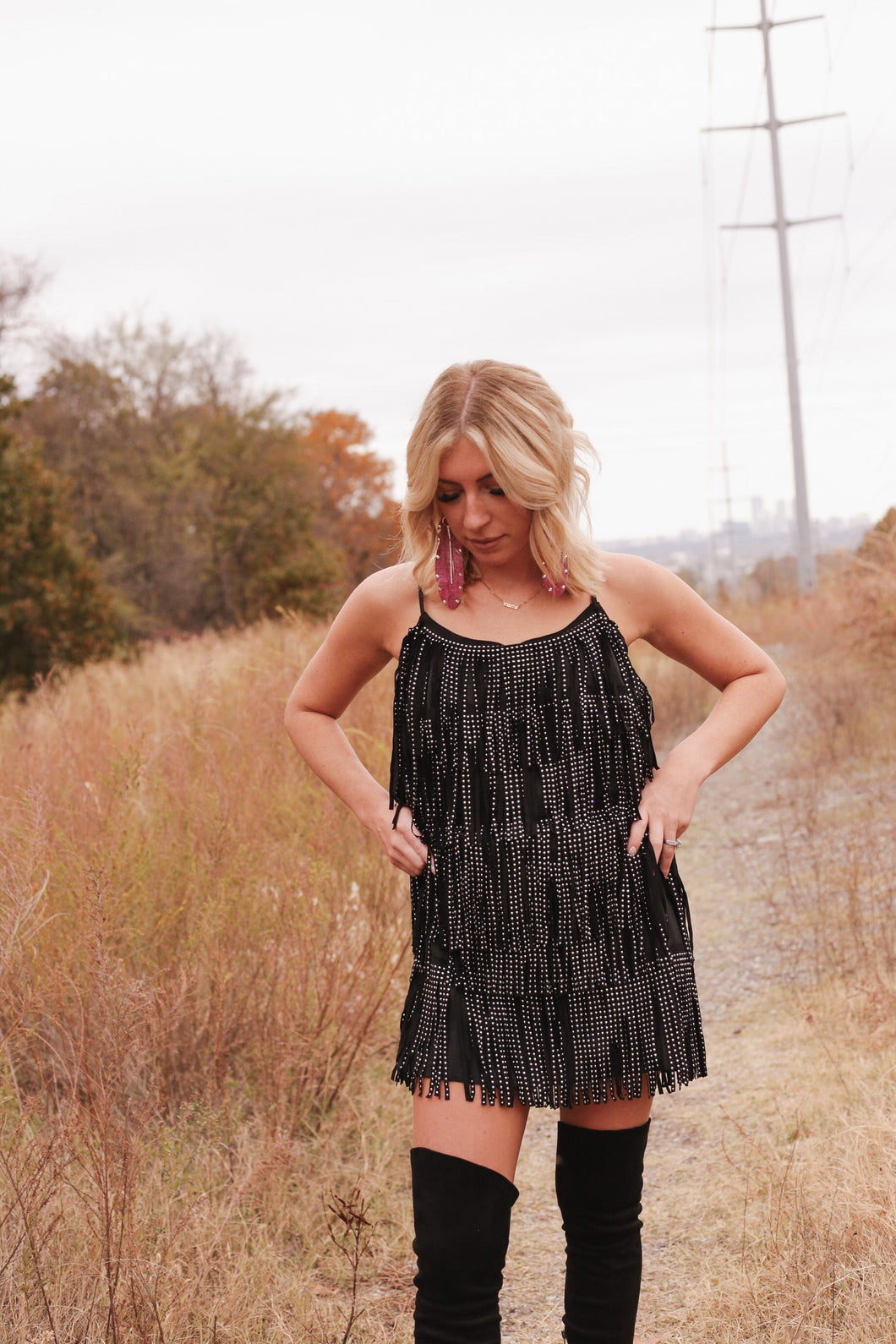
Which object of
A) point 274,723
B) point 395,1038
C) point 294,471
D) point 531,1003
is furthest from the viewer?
point 294,471

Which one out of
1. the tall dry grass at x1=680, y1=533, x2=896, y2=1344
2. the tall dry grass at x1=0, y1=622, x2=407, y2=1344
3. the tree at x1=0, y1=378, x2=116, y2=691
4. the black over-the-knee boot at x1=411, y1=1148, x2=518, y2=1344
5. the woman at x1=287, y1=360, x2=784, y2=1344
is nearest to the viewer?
the black over-the-knee boot at x1=411, y1=1148, x2=518, y2=1344

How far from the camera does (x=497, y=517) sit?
2.05 m

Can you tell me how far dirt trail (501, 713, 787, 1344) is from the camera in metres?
3.02

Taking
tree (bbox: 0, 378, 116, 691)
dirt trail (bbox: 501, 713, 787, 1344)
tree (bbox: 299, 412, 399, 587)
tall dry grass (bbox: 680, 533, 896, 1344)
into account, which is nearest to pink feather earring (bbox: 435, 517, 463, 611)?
tall dry grass (bbox: 680, 533, 896, 1344)

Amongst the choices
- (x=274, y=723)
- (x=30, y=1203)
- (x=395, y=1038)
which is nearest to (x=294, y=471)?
(x=274, y=723)

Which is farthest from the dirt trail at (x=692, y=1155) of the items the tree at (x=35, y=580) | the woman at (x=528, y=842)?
the tree at (x=35, y=580)

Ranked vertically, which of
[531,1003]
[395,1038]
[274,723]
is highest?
[531,1003]

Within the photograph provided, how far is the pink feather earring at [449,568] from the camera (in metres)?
2.13

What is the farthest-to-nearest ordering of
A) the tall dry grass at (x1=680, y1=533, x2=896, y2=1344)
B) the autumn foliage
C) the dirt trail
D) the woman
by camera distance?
the autumn foliage
the dirt trail
the tall dry grass at (x1=680, y1=533, x2=896, y2=1344)
the woman

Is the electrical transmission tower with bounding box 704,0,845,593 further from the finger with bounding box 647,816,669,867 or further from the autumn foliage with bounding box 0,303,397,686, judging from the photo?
the finger with bounding box 647,816,669,867

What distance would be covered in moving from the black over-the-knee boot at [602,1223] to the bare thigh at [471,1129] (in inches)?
7.6

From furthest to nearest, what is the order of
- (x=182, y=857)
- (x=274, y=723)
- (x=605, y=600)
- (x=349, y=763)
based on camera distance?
(x=274, y=723)
(x=182, y=857)
(x=349, y=763)
(x=605, y=600)

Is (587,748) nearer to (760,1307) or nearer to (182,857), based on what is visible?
(760,1307)

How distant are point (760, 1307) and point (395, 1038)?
1827 mm
